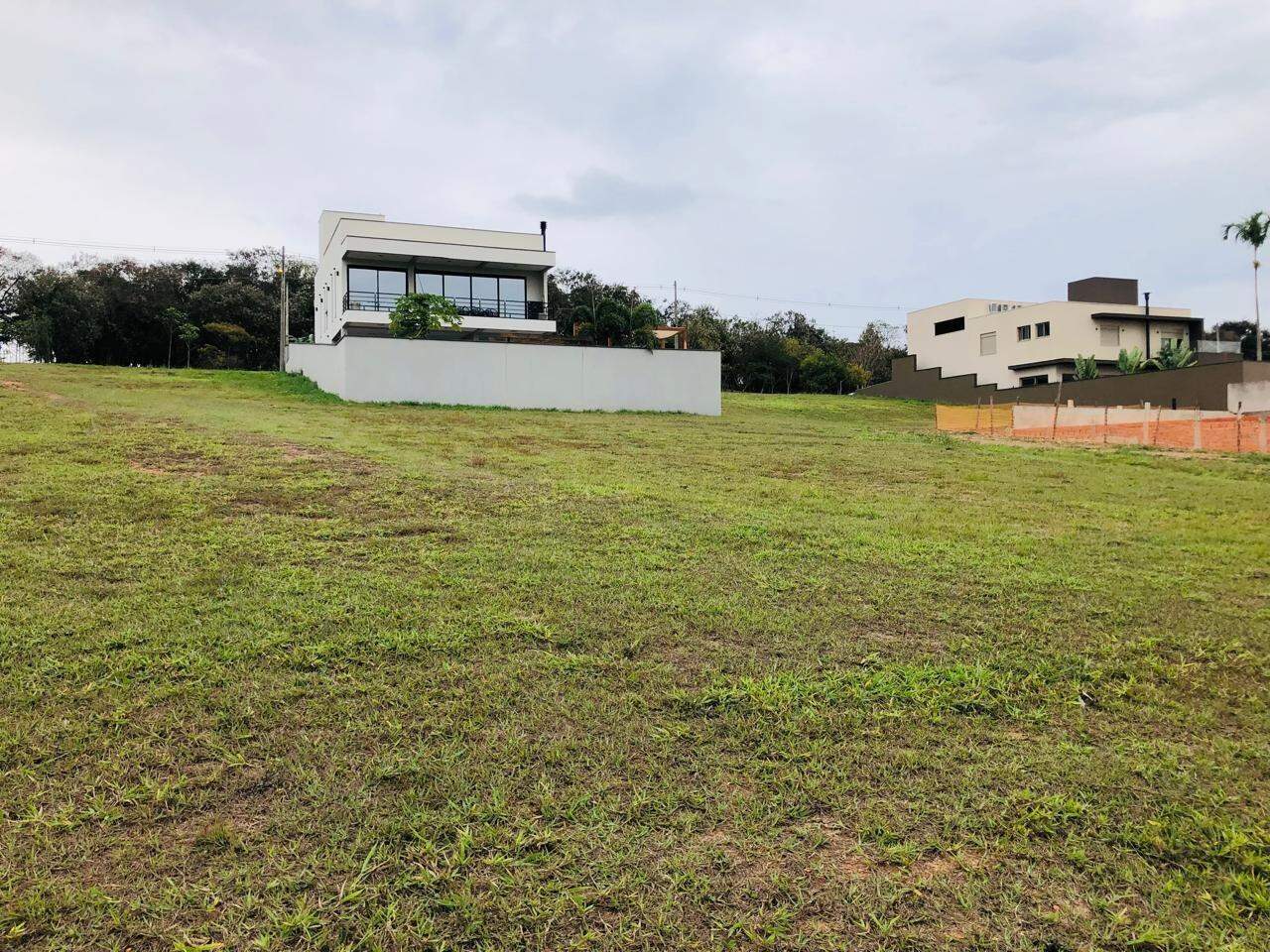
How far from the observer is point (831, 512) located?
8.76 metres

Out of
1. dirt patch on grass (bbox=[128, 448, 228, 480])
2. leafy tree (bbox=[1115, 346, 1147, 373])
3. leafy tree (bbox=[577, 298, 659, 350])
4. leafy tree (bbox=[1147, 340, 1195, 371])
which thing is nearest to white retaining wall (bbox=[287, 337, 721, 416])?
leafy tree (bbox=[577, 298, 659, 350])

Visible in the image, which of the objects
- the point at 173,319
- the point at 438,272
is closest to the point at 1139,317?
the point at 438,272

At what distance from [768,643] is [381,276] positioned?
32035 mm

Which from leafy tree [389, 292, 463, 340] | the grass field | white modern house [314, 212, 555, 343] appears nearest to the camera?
the grass field

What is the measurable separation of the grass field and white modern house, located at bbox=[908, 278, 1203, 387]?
4179 centimetres

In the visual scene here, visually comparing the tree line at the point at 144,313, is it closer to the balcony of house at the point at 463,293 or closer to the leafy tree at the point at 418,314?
the balcony of house at the point at 463,293

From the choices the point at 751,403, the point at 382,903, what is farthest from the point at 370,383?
the point at 382,903

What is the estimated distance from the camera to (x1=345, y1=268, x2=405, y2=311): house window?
33.2 metres

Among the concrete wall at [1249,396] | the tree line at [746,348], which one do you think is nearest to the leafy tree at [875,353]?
the tree line at [746,348]

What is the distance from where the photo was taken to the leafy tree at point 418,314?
24.5 meters

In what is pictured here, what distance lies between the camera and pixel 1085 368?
42500mm

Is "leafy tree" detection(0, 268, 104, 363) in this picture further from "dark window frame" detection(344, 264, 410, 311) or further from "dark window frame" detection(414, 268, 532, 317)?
"dark window frame" detection(414, 268, 532, 317)

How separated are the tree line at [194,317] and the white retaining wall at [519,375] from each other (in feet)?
29.9

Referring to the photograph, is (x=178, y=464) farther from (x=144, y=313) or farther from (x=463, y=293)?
(x=144, y=313)
